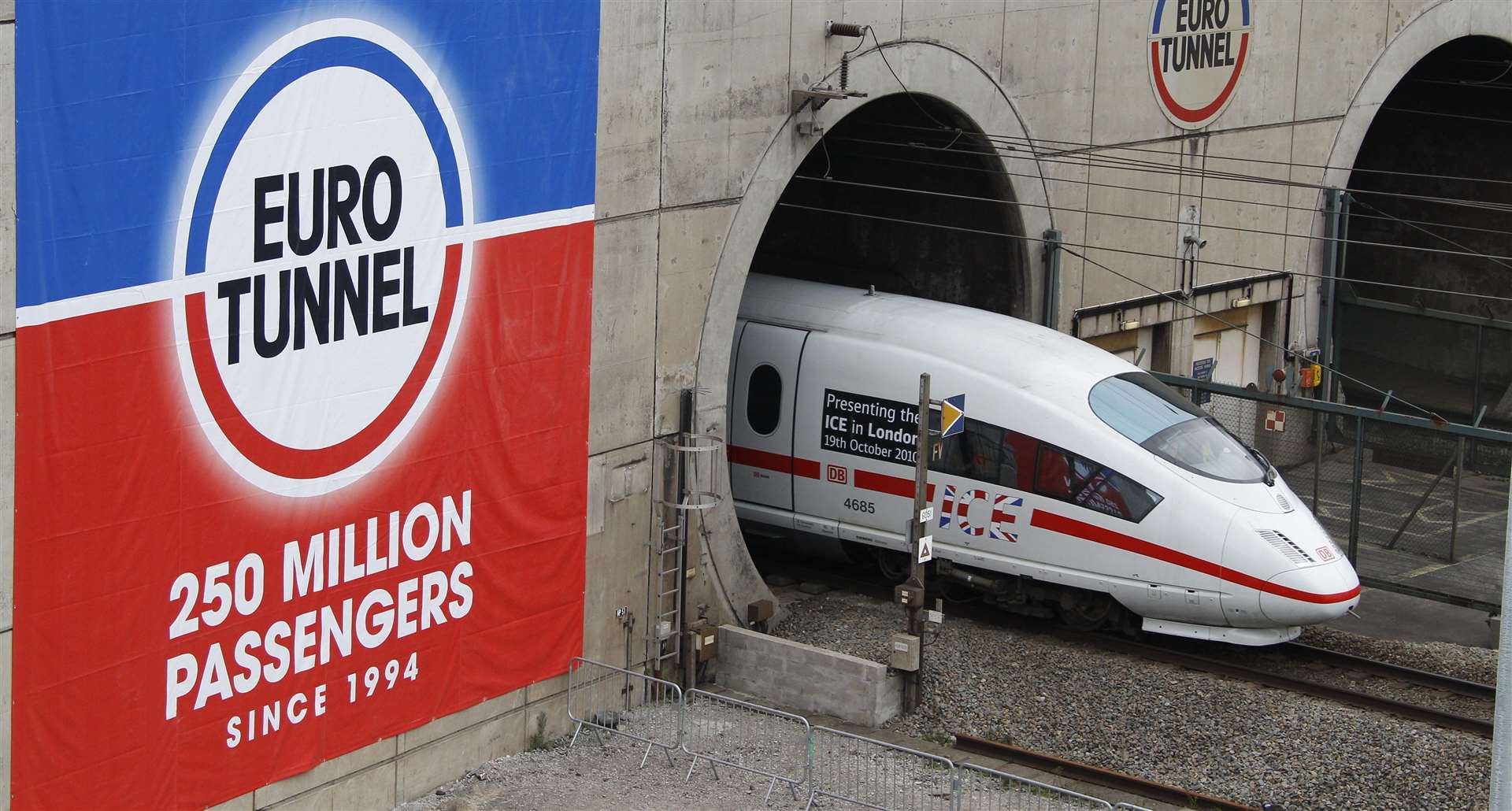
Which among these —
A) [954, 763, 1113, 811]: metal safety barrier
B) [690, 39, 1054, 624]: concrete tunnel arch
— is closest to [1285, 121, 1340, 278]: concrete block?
[690, 39, 1054, 624]: concrete tunnel arch

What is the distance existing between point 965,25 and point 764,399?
508 cm

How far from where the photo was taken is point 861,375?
67.7ft

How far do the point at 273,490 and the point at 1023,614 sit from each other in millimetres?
9418

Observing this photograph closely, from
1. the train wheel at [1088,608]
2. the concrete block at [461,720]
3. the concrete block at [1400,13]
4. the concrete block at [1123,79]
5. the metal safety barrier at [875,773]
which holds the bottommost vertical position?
the metal safety barrier at [875,773]

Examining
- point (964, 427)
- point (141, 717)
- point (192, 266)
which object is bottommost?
point (141, 717)

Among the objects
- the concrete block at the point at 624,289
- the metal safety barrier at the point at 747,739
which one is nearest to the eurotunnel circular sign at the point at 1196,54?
the concrete block at the point at 624,289

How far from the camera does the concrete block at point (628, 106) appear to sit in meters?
17.0

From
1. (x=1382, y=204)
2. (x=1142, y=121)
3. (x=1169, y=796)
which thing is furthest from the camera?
(x=1382, y=204)

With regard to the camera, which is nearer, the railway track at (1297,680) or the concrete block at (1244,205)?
the railway track at (1297,680)

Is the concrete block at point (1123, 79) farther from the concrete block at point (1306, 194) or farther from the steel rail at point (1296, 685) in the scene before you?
the steel rail at point (1296, 685)

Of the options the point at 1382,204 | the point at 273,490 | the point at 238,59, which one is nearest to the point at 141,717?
the point at 273,490

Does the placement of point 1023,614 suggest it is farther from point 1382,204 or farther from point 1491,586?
point 1382,204

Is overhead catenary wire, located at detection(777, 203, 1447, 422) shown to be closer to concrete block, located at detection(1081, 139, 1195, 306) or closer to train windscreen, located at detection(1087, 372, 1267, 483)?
concrete block, located at detection(1081, 139, 1195, 306)

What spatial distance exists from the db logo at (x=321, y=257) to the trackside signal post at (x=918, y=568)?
457cm
